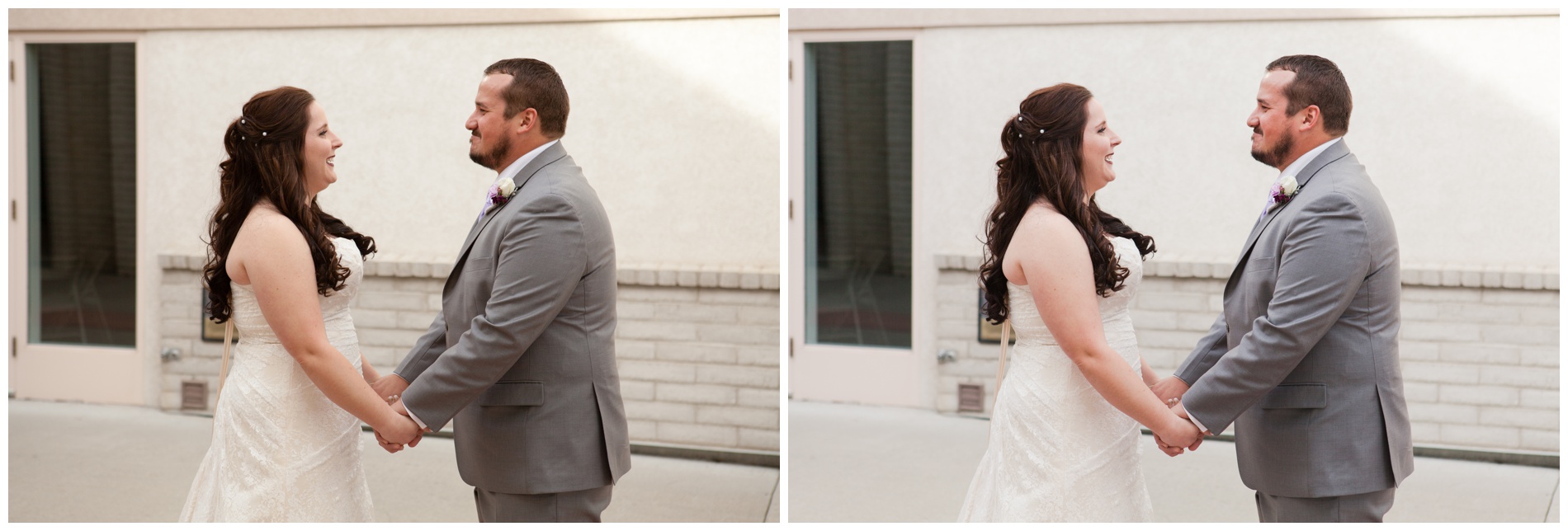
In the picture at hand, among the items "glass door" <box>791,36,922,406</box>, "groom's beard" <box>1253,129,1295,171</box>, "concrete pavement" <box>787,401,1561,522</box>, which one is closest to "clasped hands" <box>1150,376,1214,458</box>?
"groom's beard" <box>1253,129,1295,171</box>

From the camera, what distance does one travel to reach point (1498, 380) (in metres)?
5.39

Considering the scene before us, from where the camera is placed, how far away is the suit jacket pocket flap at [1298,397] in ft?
8.99

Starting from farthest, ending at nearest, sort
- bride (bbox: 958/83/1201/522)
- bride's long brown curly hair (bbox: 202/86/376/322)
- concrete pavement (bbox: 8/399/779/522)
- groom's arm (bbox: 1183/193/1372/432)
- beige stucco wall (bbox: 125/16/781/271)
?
beige stucco wall (bbox: 125/16/781/271)
concrete pavement (bbox: 8/399/779/522)
bride's long brown curly hair (bbox: 202/86/376/322)
bride (bbox: 958/83/1201/522)
groom's arm (bbox: 1183/193/1372/432)

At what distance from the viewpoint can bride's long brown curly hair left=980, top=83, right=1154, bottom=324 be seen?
279 centimetres

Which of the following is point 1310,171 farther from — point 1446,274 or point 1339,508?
point 1446,274

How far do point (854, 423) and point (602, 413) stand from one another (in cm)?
350

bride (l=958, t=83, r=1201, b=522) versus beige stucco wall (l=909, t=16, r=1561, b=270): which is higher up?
beige stucco wall (l=909, t=16, r=1561, b=270)

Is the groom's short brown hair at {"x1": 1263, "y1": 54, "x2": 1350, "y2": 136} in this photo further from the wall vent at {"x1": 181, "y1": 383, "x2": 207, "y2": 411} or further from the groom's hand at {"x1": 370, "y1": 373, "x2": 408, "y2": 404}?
the wall vent at {"x1": 181, "y1": 383, "x2": 207, "y2": 411}

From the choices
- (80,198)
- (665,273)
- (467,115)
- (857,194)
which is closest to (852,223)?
(857,194)

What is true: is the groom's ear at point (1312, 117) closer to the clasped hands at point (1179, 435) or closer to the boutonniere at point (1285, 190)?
the boutonniere at point (1285, 190)

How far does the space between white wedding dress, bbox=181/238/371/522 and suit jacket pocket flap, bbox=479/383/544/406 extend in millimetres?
404

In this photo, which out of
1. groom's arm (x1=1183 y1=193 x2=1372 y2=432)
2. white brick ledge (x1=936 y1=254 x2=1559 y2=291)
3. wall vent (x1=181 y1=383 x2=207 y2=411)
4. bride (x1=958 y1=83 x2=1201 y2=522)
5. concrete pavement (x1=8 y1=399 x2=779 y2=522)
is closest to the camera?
groom's arm (x1=1183 y1=193 x2=1372 y2=432)

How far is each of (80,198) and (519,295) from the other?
472 cm

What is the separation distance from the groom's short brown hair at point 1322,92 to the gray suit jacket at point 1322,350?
98 mm
